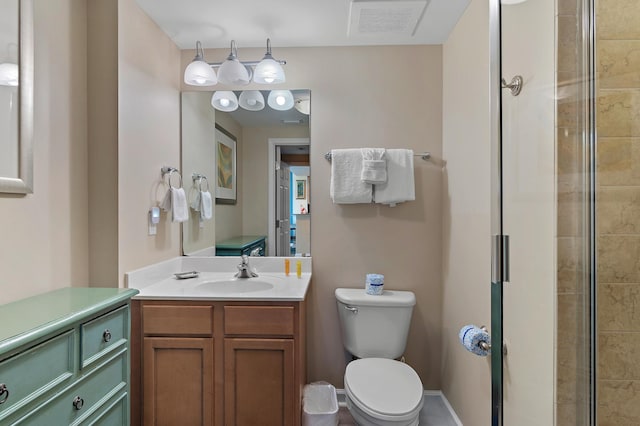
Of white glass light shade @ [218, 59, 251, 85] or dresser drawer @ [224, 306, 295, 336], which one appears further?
white glass light shade @ [218, 59, 251, 85]

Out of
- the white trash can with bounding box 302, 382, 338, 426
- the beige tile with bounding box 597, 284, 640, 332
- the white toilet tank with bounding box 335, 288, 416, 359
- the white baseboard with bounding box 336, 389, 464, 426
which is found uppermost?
the beige tile with bounding box 597, 284, 640, 332

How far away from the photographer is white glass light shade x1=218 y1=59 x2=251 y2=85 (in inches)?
76.7

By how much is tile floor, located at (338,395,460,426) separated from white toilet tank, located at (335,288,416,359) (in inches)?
14.9

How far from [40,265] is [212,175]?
105 centimetres

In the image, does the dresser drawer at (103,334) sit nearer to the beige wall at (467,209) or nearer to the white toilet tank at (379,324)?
the white toilet tank at (379,324)

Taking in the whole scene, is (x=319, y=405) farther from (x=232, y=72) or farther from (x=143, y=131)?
(x=232, y=72)

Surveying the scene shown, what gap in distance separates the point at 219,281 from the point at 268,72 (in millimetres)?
1285

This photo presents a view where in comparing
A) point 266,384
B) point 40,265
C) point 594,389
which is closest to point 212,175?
point 40,265

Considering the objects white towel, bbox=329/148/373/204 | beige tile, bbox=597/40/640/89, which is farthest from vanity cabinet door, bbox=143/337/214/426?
beige tile, bbox=597/40/640/89

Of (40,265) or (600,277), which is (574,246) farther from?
(40,265)

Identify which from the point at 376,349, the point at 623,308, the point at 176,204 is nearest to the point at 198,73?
the point at 176,204

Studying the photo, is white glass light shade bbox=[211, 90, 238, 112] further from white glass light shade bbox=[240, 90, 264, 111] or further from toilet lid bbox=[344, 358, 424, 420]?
toilet lid bbox=[344, 358, 424, 420]

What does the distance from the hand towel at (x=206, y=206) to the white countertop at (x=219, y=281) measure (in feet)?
0.93

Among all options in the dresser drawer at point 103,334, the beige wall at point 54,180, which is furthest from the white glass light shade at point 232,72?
the dresser drawer at point 103,334
